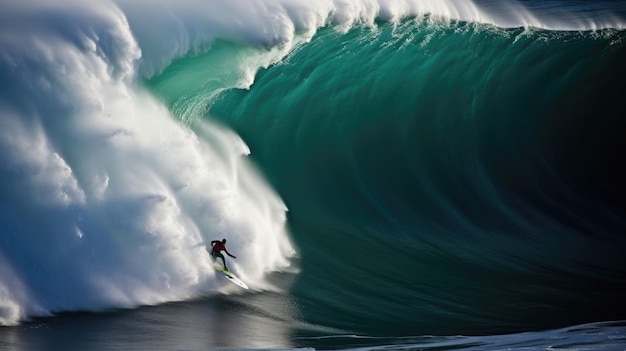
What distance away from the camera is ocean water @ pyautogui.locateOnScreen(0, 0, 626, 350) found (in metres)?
7.97

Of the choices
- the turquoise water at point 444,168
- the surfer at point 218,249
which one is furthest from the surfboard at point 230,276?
the turquoise water at point 444,168

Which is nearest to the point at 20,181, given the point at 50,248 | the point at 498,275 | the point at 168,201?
the point at 50,248

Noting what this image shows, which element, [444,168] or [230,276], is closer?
[230,276]

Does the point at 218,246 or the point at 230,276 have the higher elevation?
the point at 218,246

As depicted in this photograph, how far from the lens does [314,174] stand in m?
11.9

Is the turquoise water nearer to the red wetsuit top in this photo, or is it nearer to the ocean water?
the ocean water

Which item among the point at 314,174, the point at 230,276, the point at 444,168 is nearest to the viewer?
the point at 230,276

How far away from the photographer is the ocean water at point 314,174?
26.1 feet

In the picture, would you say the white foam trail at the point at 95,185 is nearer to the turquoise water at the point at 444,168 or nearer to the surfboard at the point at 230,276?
the surfboard at the point at 230,276

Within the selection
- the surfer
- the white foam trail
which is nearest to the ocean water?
the white foam trail

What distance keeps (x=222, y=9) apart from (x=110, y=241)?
355cm

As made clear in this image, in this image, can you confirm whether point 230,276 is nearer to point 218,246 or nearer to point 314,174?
point 218,246

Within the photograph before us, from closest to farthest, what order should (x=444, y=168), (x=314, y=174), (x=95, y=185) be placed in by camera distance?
1. (x=95, y=185)
2. (x=314, y=174)
3. (x=444, y=168)

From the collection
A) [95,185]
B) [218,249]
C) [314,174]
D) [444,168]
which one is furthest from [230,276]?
[444,168]
